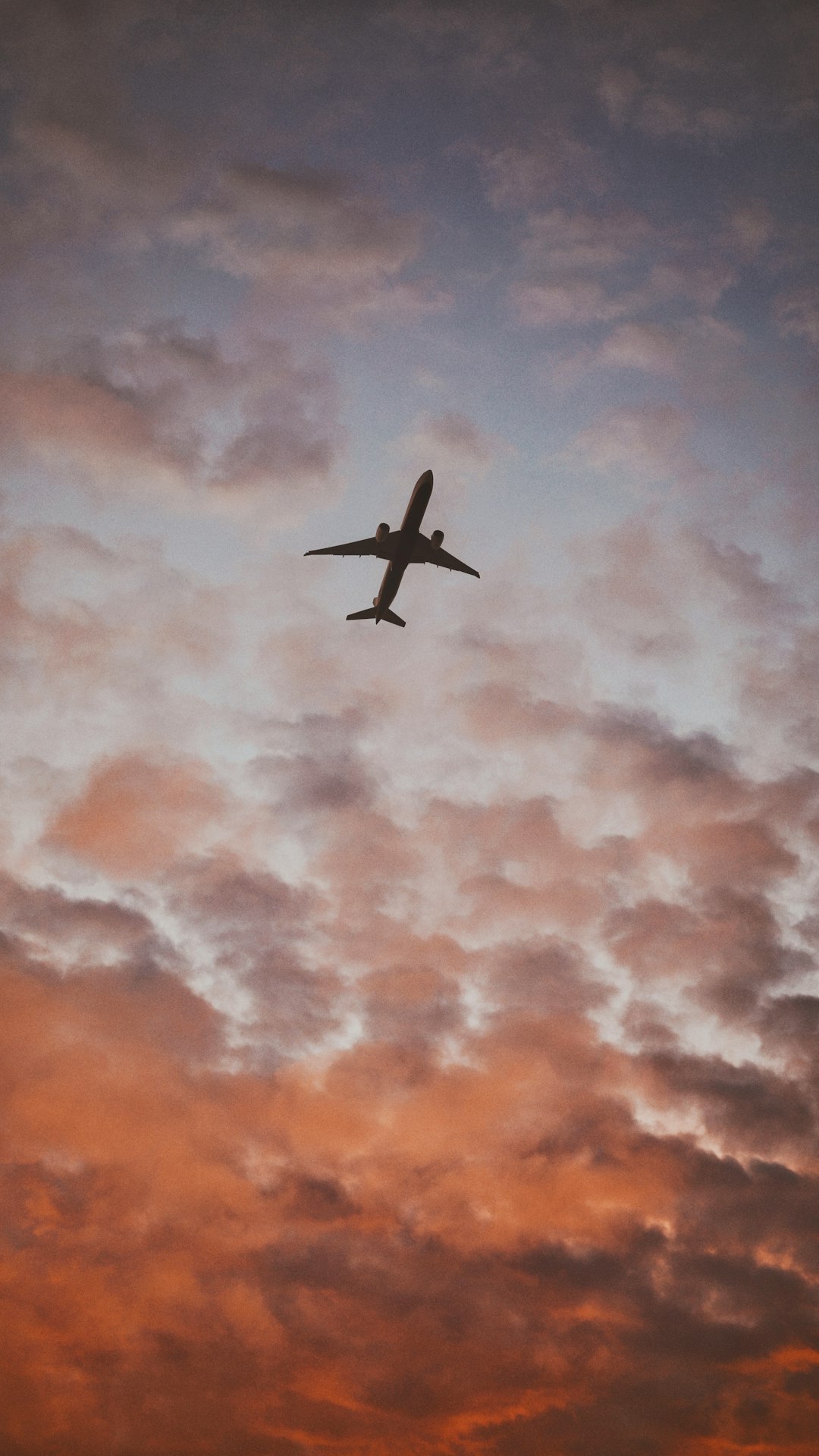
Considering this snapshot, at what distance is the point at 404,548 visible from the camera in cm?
12081

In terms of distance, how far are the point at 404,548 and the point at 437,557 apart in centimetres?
780

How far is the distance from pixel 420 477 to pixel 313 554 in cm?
1726

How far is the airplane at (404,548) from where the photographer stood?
116 metres

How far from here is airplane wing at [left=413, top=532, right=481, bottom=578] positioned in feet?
411

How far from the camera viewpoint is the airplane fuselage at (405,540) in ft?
378

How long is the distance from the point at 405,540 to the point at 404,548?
1.13 meters

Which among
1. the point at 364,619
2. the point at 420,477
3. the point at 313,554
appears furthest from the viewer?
the point at 364,619

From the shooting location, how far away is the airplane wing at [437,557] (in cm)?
12525

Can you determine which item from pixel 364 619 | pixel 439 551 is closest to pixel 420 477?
pixel 439 551

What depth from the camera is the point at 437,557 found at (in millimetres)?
127625

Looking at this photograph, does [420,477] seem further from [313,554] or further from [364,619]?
[364,619]

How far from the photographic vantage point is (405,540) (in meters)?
120

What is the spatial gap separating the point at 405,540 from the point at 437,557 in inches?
335

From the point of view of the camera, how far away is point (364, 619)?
13725 cm
